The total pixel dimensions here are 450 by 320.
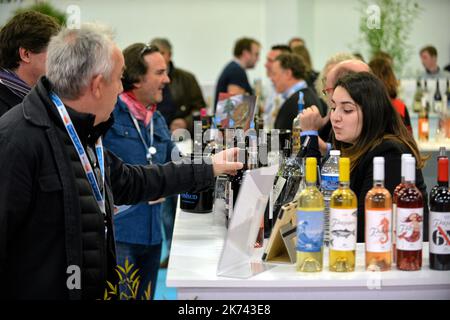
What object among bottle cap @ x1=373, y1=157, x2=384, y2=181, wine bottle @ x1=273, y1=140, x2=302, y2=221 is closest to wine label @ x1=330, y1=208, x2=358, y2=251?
bottle cap @ x1=373, y1=157, x2=384, y2=181

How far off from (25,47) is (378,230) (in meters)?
1.60

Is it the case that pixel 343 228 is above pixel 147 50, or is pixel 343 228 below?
below

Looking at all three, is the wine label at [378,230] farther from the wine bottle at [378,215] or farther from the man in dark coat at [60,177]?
the man in dark coat at [60,177]

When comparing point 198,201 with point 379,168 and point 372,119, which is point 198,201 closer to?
point 372,119

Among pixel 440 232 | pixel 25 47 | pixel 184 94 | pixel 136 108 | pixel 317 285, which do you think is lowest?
pixel 317 285

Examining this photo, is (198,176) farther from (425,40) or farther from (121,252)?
(425,40)

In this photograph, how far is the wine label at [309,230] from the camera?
6.53ft

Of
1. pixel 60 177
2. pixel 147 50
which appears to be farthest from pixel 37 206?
pixel 147 50

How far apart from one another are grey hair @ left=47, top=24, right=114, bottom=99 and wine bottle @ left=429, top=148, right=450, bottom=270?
3.27 feet

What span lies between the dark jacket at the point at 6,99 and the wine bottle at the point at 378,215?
145 cm

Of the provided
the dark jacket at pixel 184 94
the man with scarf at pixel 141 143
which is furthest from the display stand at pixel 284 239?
the dark jacket at pixel 184 94

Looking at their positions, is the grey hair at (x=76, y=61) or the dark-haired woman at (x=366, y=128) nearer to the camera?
the grey hair at (x=76, y=61)

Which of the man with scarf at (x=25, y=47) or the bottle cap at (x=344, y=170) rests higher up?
the man with scarf at (x=25, y=47)

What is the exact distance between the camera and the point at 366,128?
2.64 meters
